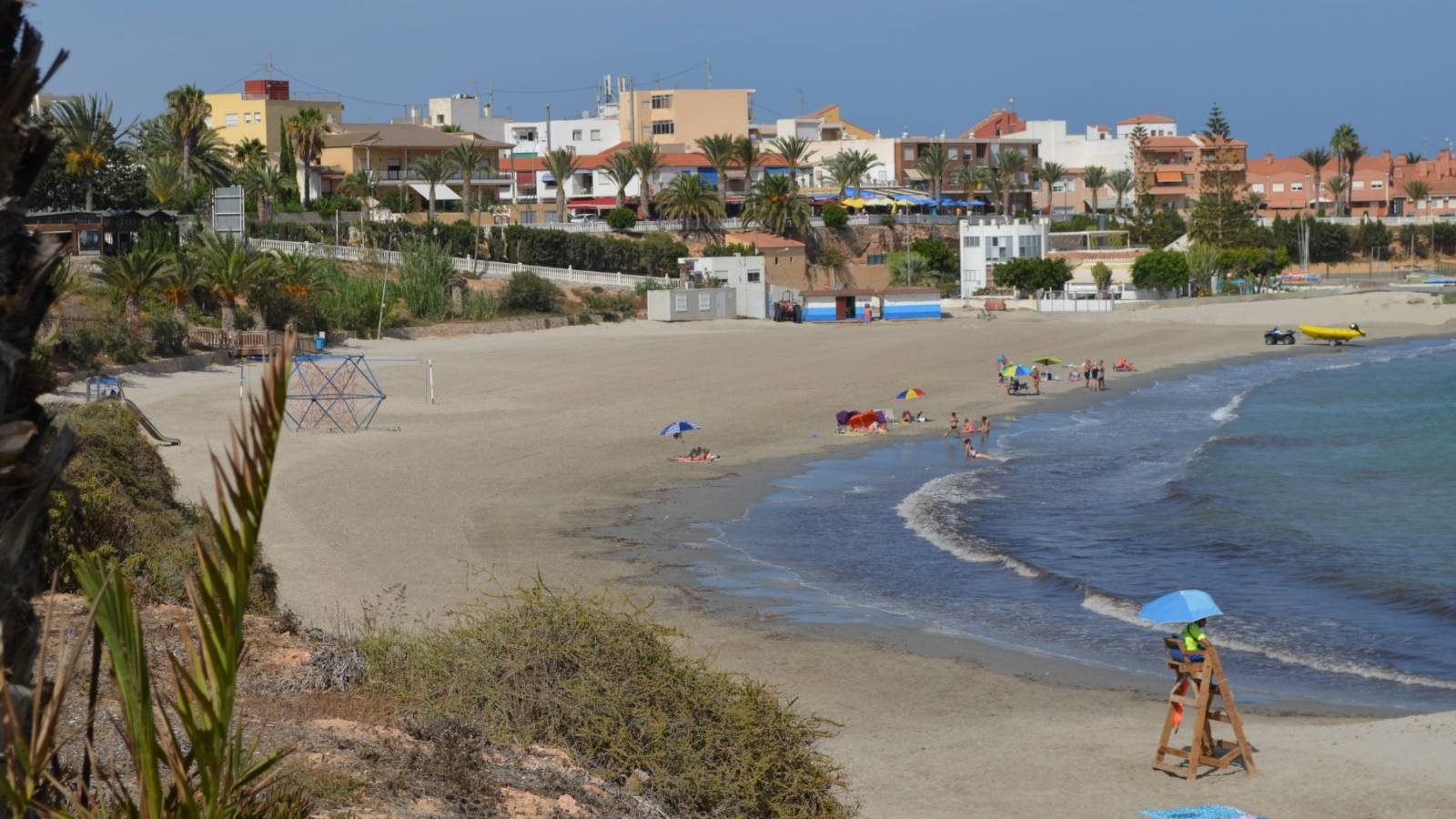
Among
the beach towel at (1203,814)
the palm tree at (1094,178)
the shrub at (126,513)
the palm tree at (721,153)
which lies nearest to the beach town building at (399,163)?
the palm tree at (721,153)

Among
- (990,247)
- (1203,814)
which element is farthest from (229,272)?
(990,247)

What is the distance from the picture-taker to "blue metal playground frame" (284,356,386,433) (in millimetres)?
30448

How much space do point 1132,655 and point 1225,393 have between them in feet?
98.6

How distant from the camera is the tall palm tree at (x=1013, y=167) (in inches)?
3949

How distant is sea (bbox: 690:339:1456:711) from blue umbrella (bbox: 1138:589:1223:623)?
2.10 meters

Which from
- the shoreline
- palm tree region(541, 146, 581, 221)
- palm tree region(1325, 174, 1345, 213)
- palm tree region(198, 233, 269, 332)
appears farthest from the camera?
palm tree region(1325, 174, 1345, 213)

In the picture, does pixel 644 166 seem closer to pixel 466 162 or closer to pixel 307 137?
pixel 466 162

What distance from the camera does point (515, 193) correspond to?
90.4 meters

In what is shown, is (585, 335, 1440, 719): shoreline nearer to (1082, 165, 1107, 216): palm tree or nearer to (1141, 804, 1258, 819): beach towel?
(1141, 804, 1258, 819): beach towel

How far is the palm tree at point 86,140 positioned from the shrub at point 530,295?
14.6 m

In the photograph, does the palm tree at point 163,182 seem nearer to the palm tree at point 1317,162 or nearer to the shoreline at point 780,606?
the shoreline at point 780,606

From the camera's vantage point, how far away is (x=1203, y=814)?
9859 mm

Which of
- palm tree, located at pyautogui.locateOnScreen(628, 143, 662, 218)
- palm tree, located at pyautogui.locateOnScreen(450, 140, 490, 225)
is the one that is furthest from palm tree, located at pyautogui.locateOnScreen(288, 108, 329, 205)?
palm tree, located at pyautogui.locateOnScreen(628, 143, 662, 218)

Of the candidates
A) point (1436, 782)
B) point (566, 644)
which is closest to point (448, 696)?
point (566, 644)
